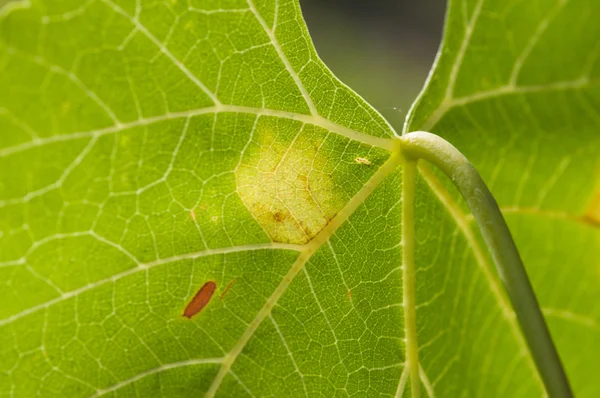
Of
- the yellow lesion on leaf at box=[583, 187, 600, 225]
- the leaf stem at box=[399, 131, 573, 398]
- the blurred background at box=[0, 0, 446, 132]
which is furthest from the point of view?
the blurred background at box=[0, 0, 446, 132]

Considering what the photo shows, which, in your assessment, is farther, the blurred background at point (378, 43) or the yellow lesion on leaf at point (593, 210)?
the blurred background at point (378, 43)

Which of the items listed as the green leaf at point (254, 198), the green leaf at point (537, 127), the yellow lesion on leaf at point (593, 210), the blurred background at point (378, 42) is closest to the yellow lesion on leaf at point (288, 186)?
the green leaf at point (254, 198)

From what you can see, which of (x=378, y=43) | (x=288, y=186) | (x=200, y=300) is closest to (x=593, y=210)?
(x=288, y=186)

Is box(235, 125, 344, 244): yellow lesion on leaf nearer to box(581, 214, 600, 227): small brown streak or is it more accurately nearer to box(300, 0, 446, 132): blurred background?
box(581, 214, 600, 227): small brown streak

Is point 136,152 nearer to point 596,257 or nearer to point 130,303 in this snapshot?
point 130,303

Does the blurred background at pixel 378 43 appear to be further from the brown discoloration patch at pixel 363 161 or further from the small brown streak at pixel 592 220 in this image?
the brown discoloration patch at pixel 363 161

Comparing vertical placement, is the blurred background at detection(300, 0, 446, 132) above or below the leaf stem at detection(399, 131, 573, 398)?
above

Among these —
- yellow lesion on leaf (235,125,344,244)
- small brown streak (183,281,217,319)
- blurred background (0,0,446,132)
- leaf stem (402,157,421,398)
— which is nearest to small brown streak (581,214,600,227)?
leaf stem (402,157,421,398)
